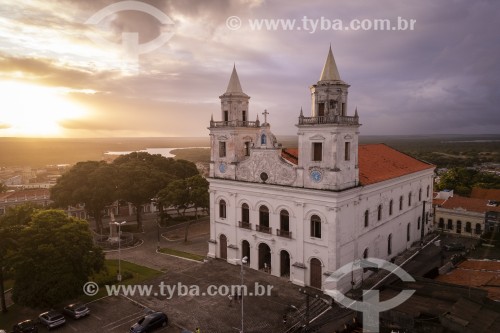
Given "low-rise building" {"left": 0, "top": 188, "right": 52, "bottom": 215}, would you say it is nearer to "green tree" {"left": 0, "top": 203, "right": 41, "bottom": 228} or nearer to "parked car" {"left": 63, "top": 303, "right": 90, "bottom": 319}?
"green tree" {"left": 0, "top": 203, "right": 41, "bottom": 228}

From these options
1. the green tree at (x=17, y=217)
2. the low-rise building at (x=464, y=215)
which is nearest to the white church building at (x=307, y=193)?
the low-rise building at (x=464, y=215)

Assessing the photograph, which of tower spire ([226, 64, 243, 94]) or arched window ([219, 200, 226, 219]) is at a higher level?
tower spire ([226, 64, 243, 94])

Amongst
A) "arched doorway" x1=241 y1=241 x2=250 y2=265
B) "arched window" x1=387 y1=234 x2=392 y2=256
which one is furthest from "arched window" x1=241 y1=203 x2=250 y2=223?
"arched window" x1=387 y1=234 x2=392 y2=256

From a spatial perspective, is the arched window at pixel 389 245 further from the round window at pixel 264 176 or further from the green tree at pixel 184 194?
the green tree at pixel 184 194

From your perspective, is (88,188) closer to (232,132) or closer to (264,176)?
(232,132)

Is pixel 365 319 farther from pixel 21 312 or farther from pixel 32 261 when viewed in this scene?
pixel 21 312

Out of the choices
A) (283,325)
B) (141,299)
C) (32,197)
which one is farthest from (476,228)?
(32,197)
